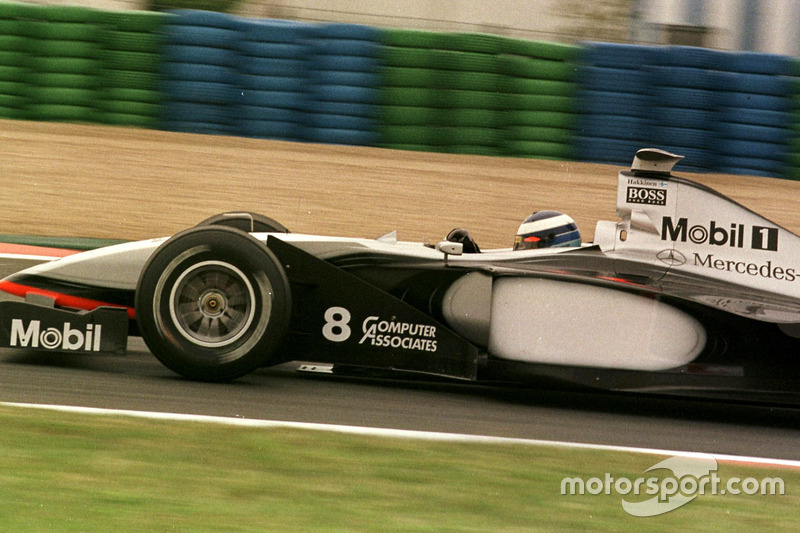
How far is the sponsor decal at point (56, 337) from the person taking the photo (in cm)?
516

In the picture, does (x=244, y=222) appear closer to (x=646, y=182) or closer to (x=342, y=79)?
(x=646, y=182)

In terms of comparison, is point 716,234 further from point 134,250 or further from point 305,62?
point 305,62

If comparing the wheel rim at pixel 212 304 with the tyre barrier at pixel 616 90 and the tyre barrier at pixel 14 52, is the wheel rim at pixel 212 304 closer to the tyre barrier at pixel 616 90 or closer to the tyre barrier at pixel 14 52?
the tyre barrier at pixel 616 90

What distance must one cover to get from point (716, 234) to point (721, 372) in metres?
0.75

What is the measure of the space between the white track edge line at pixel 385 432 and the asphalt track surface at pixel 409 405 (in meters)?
0.11

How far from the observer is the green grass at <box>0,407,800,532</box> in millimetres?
3504

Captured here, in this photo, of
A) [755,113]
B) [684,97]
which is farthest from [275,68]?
[755,113]

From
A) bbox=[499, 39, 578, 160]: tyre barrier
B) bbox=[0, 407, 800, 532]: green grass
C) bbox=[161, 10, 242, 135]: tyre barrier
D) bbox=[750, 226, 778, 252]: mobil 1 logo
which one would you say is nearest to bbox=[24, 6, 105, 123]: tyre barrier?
bbox=[161, 10, 242, 135]: tyre barrier

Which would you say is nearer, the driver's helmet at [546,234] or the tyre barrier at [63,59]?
the driver's helmet at [546,234]

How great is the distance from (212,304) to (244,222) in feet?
3.93

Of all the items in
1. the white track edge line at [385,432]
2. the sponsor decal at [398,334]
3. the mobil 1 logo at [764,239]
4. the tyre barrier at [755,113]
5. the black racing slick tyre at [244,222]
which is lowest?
the white track edge line at [385,432]

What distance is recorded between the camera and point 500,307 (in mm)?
5102

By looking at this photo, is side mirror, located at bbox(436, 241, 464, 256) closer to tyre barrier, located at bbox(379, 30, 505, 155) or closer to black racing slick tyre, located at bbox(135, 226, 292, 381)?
black racing slick tyre, located at bbox(135, 226, 292, 381)

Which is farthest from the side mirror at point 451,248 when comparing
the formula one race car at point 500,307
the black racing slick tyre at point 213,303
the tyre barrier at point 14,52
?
the tyre barrier at point 14,52
